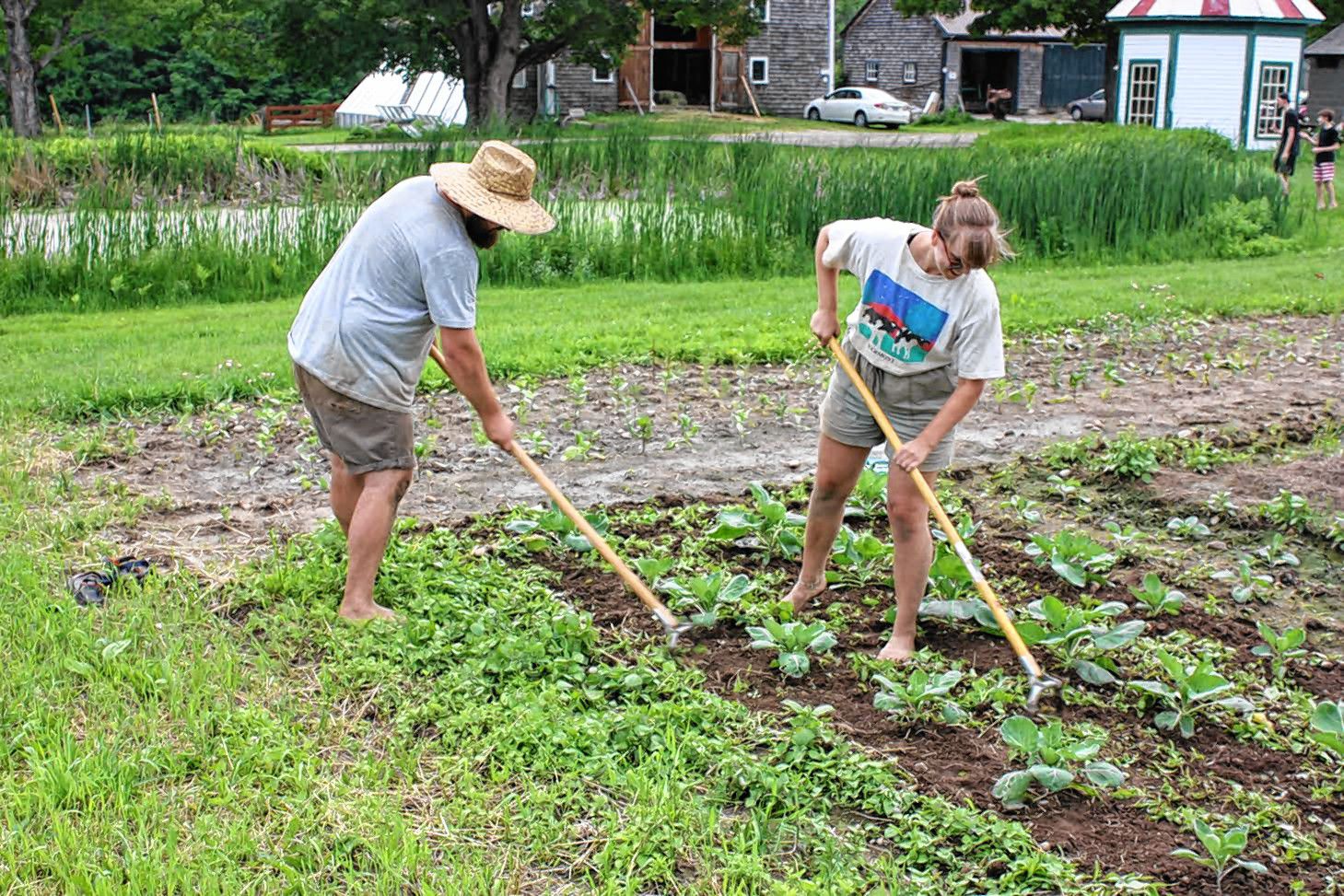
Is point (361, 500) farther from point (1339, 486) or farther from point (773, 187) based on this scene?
point (773, 187)

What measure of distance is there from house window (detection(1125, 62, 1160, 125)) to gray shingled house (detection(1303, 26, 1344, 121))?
13.2 meters

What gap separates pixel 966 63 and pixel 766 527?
48611 millimetres

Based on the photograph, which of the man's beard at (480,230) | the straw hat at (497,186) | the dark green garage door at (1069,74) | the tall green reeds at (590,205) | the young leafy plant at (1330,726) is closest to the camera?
the young leafy plant at (1330,726)

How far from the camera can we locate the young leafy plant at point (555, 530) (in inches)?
225

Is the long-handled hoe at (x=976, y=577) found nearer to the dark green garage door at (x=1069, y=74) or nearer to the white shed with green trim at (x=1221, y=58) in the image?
the white shed with green trim at (x=1221, y=58)

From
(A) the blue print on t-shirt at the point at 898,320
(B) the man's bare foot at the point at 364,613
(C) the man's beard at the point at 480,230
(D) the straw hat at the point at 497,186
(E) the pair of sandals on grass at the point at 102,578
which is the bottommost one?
(B) the man's bare foot at the point at 364,613

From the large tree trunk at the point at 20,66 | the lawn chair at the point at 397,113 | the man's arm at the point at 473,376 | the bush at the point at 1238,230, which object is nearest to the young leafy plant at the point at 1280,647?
the man's arm at the point at 473,376

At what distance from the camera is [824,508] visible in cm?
504

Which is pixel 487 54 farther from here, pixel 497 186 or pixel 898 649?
pixel 898 649

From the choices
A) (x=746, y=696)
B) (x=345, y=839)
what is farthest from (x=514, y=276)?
(x=345, y=839)

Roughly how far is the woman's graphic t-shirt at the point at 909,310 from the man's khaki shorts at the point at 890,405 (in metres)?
0.06

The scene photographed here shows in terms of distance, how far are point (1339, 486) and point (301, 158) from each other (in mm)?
11090

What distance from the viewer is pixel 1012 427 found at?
25.6ft

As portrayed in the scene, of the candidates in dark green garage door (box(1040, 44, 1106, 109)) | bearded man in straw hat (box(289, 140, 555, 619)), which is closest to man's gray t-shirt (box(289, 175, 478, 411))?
bearded man in straw hat (box(289, 140, 555, 619))
